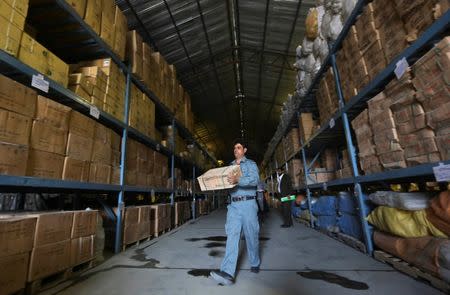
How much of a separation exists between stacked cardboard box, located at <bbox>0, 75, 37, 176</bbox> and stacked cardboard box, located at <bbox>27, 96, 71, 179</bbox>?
4.2 inches

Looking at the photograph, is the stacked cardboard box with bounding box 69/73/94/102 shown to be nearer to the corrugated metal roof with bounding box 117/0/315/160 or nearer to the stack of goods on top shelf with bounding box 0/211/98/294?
the stack of goods on top shelf with bounding box 0/211/98/294

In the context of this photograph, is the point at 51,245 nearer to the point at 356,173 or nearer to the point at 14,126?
the point at 14,126

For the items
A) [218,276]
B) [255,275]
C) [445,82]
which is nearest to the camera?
[445,82]

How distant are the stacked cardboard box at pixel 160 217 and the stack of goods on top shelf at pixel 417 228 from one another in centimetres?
427

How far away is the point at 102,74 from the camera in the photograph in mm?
3783

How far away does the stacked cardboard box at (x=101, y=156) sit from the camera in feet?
11.1

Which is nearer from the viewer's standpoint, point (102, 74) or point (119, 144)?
point (102, 74)

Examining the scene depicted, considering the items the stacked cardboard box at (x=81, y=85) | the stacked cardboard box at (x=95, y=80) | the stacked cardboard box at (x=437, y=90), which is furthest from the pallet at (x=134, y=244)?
the stacked cardboard box at (x=437, y=90)

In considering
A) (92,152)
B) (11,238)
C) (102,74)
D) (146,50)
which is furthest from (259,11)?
(11,238)

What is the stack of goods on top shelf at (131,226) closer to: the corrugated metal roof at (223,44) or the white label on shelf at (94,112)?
the white label on shelf at (94,112)

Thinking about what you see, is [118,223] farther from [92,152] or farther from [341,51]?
[341,51]

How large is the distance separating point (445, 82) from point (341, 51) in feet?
7.21

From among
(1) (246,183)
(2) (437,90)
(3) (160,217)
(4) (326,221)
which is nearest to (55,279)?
(1) (246,183)

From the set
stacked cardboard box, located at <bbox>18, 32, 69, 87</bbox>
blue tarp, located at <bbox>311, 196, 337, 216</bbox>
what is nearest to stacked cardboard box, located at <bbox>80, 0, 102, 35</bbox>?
stacked cardboard box, located at <bbox>18, 32, 69, 87</bbox>
